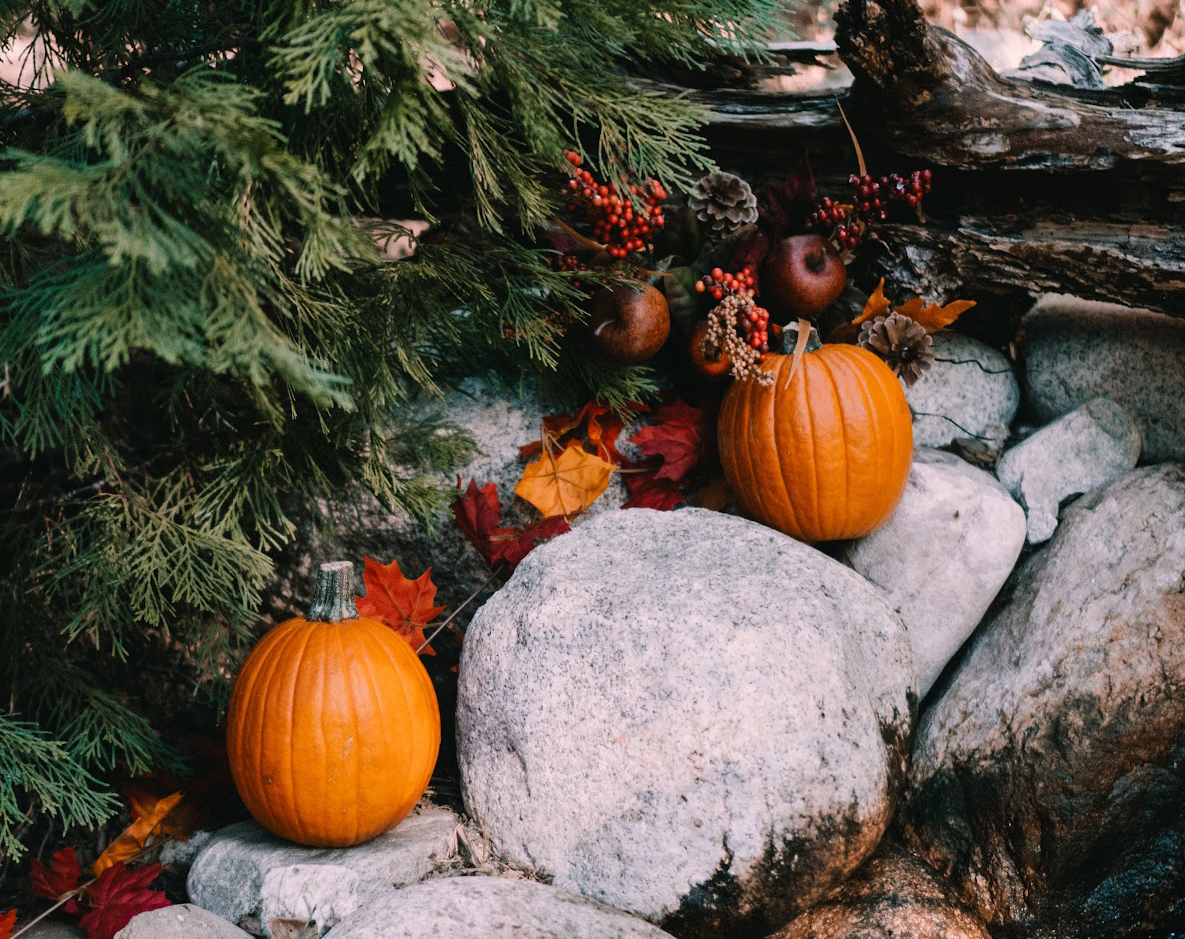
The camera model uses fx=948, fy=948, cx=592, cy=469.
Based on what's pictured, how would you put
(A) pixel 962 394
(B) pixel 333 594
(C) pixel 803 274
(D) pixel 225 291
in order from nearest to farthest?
1. (D) pixel 225 291
2. (B) pixel 333 594
3. (C) pixel 803 274
4. (A) pixel 962 394

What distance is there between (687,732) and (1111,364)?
1.87 meters

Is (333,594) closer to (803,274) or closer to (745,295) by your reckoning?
(745,295)

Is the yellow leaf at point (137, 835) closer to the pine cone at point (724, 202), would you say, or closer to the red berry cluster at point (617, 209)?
the red berry cluster at point (617, 209)

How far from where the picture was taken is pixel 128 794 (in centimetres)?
264

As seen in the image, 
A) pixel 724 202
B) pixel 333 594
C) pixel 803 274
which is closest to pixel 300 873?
pixel 333 594

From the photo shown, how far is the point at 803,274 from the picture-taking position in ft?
9.18

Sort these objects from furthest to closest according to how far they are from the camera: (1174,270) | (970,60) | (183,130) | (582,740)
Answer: (970,60), (1174,270), (582,740), (183,130)

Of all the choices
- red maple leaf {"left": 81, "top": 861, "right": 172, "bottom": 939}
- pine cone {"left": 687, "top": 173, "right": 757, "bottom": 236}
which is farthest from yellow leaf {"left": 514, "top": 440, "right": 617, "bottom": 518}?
red maple leaf {"left": 81, "top": 861, "right": 172, "bottom": 939}

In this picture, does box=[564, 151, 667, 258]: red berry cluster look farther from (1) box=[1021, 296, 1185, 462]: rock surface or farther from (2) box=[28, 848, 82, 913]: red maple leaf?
(2) box=[28, 848, 82, 913]: red maple leaf

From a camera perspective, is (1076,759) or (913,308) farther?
(913,308)

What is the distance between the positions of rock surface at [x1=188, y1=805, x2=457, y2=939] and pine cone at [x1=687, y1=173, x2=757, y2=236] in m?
1.91

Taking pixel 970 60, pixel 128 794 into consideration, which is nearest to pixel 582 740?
pixel 128 794

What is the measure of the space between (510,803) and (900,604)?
121 centimetres

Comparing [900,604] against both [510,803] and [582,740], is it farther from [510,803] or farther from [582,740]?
[510,803]
